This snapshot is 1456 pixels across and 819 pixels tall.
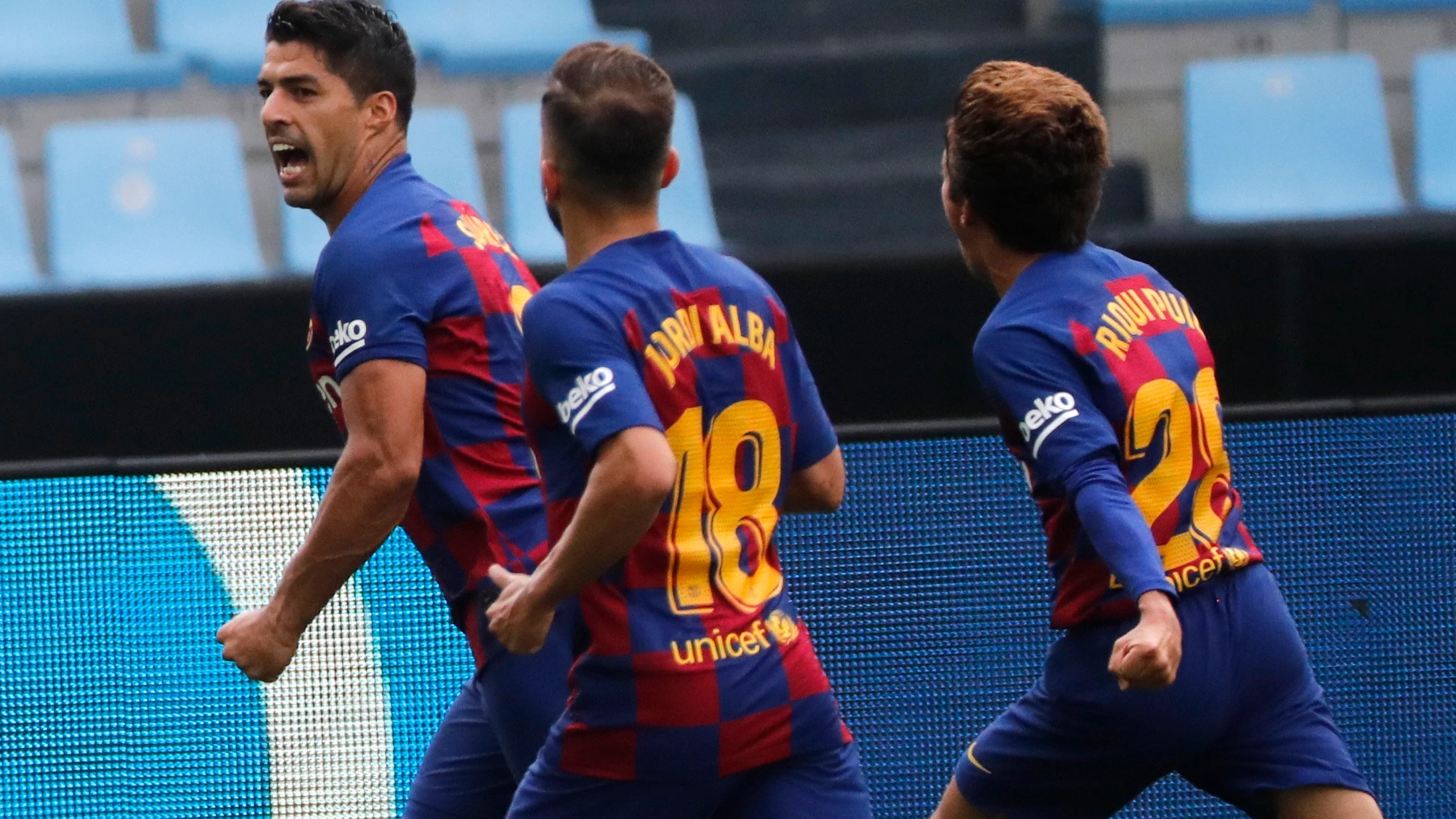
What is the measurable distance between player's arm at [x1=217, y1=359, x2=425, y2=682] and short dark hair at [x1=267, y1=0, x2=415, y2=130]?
60cm

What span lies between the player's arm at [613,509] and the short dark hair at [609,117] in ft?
1.17

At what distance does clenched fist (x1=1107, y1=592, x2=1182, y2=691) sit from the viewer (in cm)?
240

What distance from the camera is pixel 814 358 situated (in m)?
4.73

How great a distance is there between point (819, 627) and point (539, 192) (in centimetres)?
373

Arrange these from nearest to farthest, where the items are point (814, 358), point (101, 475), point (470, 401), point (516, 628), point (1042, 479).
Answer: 1. point (516, 628)
2. point (1042, 479)
3. point (470, 401)
4. point (101, 475)
5. point (814, 358)

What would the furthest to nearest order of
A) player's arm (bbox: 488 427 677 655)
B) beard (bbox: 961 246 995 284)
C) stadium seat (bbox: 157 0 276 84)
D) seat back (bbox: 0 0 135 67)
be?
stadium seat (bbox: 157 0 276 84), seat back (bbox: 0 0 135 67), beard (bbox: 961 246 995 284), player's arm (bbox: 488 427 677 655)

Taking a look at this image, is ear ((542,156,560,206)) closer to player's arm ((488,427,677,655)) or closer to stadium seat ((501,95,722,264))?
player's arm ((488,427,677,655))

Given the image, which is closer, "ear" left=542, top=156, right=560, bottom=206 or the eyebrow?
"ear" left=542, top=156, right=560, bottom=206

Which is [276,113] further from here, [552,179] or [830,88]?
[830,88]

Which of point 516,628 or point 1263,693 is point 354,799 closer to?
point 516,628

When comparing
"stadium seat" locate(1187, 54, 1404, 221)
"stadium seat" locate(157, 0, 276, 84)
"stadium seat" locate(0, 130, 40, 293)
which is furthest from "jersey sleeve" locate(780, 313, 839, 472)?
"stadium seat" locate(157, 0, 276, 84)

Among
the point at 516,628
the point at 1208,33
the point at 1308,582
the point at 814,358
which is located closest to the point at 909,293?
the point at 814,358

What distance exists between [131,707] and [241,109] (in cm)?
461

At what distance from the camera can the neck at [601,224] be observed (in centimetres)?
246
